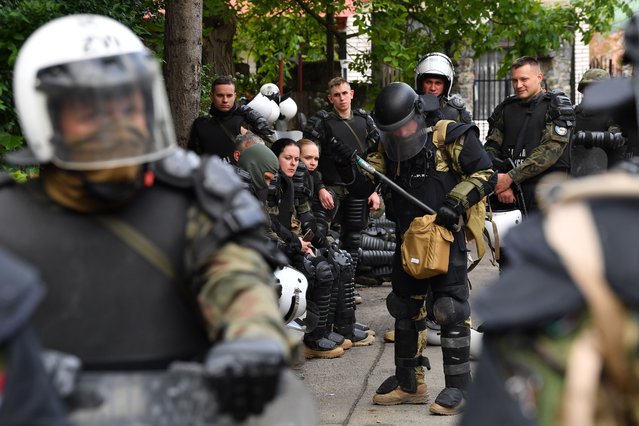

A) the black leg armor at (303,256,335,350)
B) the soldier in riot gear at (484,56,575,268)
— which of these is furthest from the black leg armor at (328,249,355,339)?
the soldier in riot gear at (484,56,575,268)

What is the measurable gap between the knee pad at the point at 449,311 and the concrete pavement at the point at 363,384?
0.53 meters

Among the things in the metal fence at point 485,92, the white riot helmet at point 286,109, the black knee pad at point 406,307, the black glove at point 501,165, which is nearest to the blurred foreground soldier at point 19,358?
the black knee pad at point 406,307

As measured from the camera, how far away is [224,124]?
959 centimetres

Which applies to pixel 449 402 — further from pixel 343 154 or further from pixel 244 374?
pixel 244 374

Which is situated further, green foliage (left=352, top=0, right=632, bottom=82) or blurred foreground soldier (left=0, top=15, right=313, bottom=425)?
green foliage (left=352, top=0, right=632, bottom=82)

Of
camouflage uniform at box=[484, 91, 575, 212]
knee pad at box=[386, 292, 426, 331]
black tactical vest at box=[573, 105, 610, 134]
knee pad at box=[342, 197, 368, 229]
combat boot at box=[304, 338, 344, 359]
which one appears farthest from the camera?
knee pad at box=[342, 197, 368, 229]

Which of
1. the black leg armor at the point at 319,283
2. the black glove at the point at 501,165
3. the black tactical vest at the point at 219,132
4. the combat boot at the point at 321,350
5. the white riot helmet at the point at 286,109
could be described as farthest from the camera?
the white riot helmet at the point at 286,109

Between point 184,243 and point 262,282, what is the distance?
22 centimetres

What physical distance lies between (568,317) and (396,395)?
5.01 metres

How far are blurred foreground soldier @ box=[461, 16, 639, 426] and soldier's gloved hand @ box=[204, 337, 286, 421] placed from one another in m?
0.50

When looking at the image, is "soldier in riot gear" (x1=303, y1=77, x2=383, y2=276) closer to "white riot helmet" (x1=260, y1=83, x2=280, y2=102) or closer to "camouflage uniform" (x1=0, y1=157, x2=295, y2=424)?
"white riot helmet" (x1=260, y1=83, x2=280, y2=102)

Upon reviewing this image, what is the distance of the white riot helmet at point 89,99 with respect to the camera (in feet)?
9.73

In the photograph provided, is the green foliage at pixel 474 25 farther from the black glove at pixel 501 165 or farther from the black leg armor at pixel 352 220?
the black glove at pixel 501 165

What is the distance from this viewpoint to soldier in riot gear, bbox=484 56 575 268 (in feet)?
28.7
